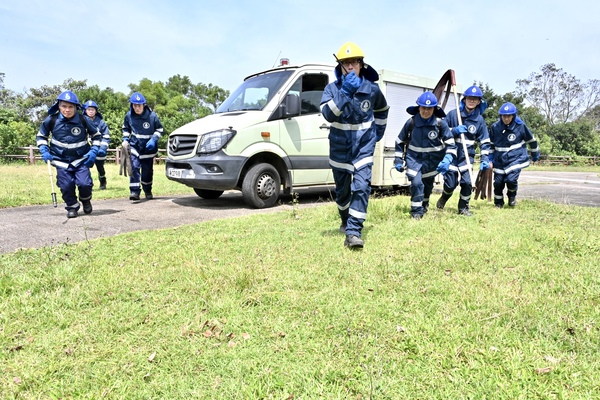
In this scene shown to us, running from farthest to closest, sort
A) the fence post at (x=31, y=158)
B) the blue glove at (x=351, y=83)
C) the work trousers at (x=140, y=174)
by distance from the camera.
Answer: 1. the fence post at (x=31, y=158)
2. the work trousers at (x=140, y=174)
3. the blue glove at (x=351, y=83)

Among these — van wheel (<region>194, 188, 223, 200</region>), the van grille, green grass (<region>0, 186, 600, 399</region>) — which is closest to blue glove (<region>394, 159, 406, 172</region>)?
green grass (<region>0, 186, 600, 399</region>)

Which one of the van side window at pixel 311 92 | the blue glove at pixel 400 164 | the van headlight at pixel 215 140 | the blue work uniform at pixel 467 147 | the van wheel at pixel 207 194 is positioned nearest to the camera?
the blue glove at pixel 400 164

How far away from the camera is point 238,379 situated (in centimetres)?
214

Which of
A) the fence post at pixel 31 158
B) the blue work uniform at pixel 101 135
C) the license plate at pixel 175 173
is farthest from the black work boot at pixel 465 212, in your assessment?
the fence post at pixel 31 158

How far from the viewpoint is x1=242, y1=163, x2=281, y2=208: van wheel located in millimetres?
7230

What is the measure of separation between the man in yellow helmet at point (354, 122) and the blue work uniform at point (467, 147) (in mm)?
2637

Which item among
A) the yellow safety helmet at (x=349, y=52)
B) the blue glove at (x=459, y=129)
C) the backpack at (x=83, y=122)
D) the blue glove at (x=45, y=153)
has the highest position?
the yellow safety helmet at (x=349, y=52)

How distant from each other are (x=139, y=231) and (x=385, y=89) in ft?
19.3

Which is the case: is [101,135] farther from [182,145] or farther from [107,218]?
[107,218]

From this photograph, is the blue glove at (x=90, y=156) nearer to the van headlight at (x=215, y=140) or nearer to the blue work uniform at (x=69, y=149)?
the blue work uniform at (x=69, y=149)

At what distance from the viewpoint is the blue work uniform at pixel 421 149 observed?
6.16m

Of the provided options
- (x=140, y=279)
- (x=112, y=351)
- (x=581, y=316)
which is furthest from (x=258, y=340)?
(x=581, y=316)

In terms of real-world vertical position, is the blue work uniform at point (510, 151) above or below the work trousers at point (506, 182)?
above

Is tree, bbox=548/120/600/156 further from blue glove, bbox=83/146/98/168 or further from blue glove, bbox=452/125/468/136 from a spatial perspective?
blue glove, bbox=83/146/98/168
